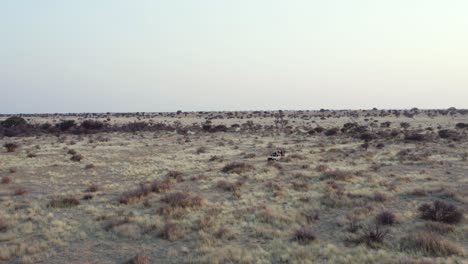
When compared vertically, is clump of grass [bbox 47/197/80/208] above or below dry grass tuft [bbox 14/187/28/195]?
above

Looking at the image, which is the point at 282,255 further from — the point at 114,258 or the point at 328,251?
the point at 114,258

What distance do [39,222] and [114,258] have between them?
4.70m

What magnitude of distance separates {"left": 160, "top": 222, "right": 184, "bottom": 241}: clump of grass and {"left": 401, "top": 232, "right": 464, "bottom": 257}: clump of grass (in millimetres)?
5866

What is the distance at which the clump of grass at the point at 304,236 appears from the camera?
1135cm

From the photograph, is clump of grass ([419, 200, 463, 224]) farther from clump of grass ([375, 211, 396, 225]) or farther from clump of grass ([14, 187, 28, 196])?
clump of grass ([14, 187, 28, 196])

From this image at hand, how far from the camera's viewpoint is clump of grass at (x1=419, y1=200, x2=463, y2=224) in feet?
42.4

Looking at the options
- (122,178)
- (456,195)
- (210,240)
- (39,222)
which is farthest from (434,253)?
(122,178)

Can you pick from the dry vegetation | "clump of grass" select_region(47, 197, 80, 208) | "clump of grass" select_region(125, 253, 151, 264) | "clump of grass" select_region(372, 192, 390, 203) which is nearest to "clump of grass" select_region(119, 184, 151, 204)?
the dry vegetation

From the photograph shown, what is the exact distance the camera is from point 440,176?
22.0 metres

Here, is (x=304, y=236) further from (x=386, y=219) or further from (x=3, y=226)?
(x=3, y=226)

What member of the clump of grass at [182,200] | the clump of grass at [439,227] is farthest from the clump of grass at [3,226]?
the clump of grass at [439,227]

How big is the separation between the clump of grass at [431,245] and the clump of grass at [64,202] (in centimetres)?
1165

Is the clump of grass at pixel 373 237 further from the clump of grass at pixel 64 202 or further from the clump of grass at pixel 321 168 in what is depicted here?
the clump of grass at pixel 321 168

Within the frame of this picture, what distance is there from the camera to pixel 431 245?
34.2ft
